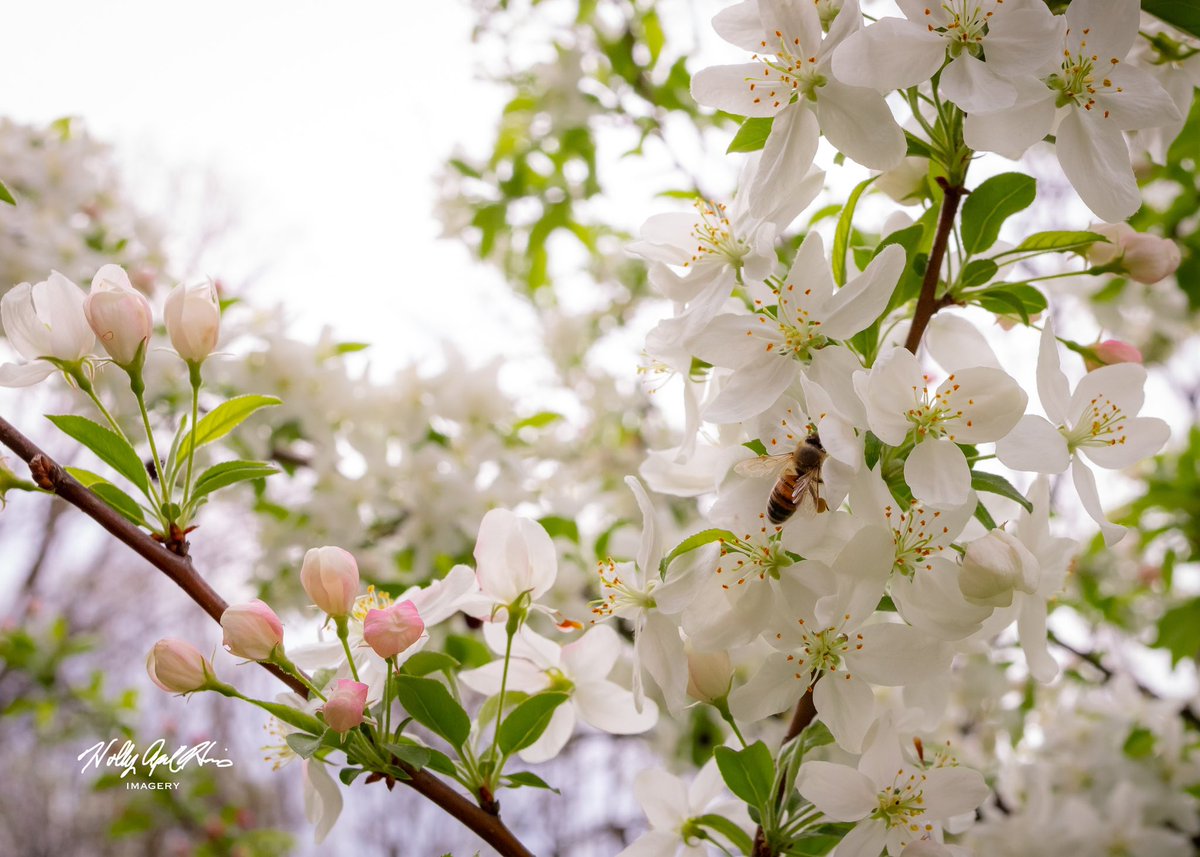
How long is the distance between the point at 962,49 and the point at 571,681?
0.70 meters

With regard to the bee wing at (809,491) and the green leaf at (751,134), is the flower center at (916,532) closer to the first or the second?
the bee wing at (809,491)

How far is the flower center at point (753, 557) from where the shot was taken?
75 cm

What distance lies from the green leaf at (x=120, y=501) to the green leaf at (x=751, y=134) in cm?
65

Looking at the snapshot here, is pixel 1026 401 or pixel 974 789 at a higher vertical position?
pixel 1026 401

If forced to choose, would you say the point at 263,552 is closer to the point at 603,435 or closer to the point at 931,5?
the point at 603,435

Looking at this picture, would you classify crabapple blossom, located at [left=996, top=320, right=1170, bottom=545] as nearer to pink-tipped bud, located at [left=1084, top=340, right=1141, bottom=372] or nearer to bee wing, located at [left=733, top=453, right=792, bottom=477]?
pink-tipped bud, located at [left=1084, top=340, right=1141, bottom=372]

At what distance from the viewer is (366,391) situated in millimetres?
2012

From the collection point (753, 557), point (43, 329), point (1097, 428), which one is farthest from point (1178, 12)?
point (43, 329)

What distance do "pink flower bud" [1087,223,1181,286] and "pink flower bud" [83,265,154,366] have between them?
940 mm

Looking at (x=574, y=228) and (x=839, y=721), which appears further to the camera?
(x=574, y=228)

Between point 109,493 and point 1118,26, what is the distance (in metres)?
0.98

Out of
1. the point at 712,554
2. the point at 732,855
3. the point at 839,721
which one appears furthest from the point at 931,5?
the point at 732,855

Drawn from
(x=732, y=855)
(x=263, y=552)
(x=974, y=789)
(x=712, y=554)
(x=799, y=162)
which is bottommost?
(x=263, y=552)

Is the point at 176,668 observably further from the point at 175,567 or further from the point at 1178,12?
the point at 1178,12
